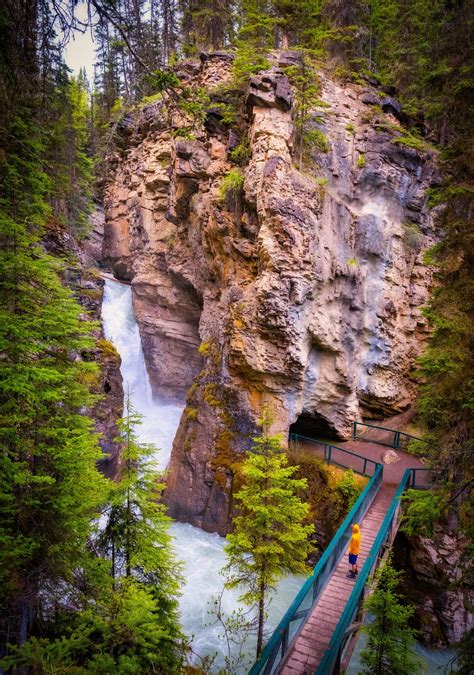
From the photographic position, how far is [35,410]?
6789mm

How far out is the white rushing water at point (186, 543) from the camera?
11.6m

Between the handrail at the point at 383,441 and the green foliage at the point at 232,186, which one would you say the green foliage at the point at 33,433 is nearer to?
the green foliage at the point at 232,186

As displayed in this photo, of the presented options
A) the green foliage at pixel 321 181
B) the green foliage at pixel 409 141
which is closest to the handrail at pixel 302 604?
the green foliage at pixel 321 181

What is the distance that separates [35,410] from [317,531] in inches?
450

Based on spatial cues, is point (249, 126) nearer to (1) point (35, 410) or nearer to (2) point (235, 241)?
(2) point (235, 241)

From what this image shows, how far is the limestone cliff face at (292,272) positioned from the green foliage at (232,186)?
0.45ft

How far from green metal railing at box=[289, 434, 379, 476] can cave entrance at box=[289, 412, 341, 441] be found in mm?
1481

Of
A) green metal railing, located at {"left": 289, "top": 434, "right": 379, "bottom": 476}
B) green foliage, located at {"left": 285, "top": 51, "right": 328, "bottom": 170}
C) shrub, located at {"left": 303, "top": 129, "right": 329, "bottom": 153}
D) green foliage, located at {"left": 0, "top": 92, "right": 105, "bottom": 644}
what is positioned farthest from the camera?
shrub, located at {"left": 303, "top": 129, "right": 329, "bottom": 153}

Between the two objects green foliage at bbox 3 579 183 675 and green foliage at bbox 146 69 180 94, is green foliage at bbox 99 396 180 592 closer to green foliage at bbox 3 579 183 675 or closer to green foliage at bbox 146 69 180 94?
green foliage at bbox 3 579 183 675

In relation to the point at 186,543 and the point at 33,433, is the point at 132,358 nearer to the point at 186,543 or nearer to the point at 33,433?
the point at 186,543

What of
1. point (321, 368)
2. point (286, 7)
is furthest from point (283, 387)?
point (286, 7)

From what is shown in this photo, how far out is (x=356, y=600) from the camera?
28.1 feet

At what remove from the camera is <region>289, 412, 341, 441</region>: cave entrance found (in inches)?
703

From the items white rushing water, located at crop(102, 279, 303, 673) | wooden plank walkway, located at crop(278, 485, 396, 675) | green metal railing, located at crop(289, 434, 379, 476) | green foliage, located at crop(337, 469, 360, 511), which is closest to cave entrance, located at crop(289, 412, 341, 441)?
green metal railing, located at crop(289, 434, 379, 476)
